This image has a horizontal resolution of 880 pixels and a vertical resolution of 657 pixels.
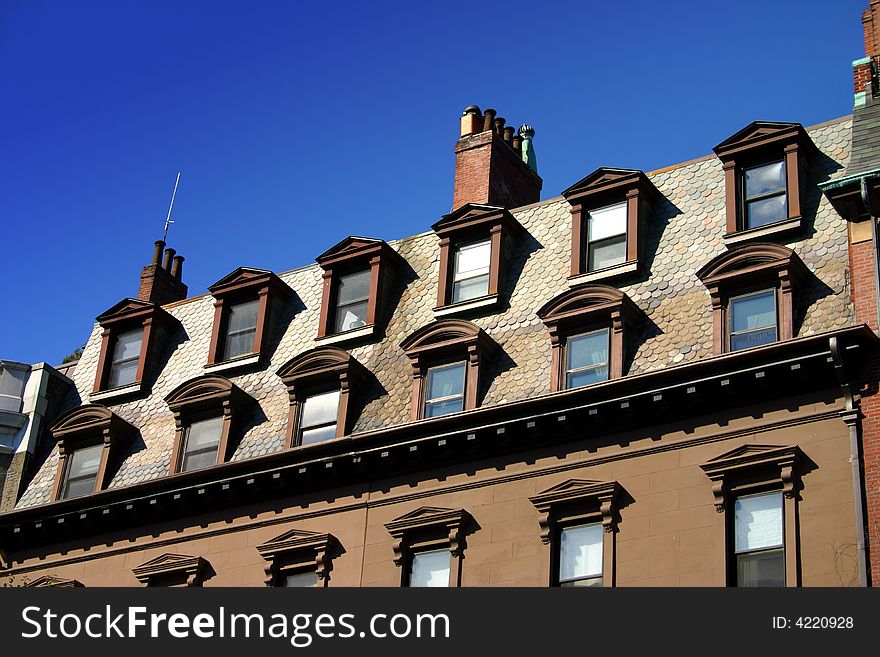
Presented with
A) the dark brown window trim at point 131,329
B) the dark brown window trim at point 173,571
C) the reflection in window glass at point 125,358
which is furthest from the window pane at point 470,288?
the reflection in window glass at point 125,358

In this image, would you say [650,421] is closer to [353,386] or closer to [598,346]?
[598,346]

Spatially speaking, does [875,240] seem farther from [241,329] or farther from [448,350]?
[241,329]

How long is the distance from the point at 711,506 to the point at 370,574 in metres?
7.60

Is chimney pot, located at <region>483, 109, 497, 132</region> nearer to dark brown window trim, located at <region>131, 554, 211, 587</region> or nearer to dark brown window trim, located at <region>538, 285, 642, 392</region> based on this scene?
dark brown window trim, located at <region>538, 285, 642, 392</region>

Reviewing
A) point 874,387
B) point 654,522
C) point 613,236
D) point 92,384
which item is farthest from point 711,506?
point 92,384

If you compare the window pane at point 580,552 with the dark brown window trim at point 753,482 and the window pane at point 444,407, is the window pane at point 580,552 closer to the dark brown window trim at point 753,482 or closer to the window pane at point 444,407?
the dark brown window trim at point 753,482

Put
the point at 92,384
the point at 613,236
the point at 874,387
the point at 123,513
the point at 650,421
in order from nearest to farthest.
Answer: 1. the point at 874,387
2. the point at 650,421
3. the point at 613,236
4. the point at 123,513
5. the point at 92,384

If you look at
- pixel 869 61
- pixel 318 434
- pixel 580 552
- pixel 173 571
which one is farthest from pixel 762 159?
pixel 173 571

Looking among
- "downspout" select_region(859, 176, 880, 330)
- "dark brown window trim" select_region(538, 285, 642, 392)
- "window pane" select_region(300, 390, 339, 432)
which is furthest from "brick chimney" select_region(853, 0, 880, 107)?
"window pane" select_region(300, 390, 339, 432)

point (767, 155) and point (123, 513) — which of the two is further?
point (123, 513)

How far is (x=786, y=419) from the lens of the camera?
3244 cm

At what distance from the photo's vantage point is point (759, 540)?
104 ft

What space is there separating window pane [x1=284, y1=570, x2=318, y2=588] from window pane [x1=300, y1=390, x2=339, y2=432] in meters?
3.52

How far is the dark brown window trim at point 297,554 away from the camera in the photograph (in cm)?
3672
